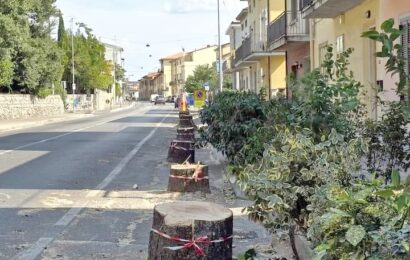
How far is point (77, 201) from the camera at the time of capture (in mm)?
9148

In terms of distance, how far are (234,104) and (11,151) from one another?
26.7 feet

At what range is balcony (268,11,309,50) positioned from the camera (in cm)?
2217

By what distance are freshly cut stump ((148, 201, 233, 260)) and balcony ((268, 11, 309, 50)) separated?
17.2 metres

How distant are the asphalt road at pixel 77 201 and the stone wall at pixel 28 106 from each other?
27269 mm

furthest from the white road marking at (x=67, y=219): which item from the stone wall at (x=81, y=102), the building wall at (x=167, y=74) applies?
the building wall at (x=167, y=74)

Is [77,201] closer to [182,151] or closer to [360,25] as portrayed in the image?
[182,151]

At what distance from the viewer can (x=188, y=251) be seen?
4262 millimetres

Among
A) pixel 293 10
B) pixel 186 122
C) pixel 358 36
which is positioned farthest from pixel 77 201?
pixel 293 10

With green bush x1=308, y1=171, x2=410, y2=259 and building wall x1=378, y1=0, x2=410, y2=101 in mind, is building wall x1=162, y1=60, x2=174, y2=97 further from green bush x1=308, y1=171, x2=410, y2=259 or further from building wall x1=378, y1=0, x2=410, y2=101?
green bush x1=308, y1=171, x2=410, y2=259

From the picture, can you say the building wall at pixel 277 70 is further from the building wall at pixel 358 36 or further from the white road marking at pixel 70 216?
the white road marking at pixel 70 216

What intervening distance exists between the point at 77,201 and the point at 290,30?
51.0ft

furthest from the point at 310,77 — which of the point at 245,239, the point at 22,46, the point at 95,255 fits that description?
the point at 22,46

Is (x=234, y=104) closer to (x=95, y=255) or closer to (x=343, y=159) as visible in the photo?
(x=95, y=255)

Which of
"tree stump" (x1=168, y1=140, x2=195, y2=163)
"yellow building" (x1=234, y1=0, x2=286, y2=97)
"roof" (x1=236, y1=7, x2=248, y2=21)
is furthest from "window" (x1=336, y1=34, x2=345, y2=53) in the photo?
"roof" (x1=236, y1=7, x2=248, y2=21)
